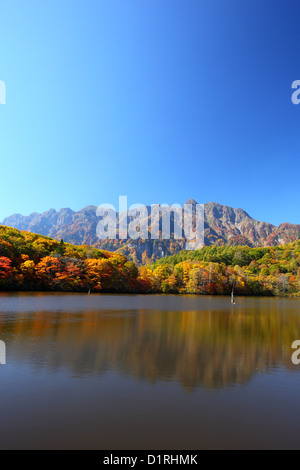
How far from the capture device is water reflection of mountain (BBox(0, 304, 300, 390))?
10.3 metres

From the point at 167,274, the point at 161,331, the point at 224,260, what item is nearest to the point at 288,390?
the point at 161,331

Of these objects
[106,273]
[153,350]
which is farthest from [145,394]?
[106,273]

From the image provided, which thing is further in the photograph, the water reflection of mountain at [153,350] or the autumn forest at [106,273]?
the autumn forest at [106,273]

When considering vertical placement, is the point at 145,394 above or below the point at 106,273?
below

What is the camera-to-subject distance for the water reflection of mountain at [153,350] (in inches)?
406

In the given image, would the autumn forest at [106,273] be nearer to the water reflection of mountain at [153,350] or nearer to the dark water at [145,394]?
the water reflection of mountain at [153,350]

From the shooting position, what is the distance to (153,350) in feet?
44.8

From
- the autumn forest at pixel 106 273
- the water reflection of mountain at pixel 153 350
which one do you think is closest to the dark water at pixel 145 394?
the water reflection of mountain at pixel 153 350

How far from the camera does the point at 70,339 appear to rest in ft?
50.5

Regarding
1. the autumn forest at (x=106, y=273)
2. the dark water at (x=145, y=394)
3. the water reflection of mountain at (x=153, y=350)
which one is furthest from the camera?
the autumn forest at (x=106, y=273)

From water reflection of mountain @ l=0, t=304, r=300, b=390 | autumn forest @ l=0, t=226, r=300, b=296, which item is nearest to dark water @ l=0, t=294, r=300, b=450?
water reflection of mountain @ l=0, t=304, r=300, b=390

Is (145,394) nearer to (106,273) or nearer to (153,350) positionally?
(153,350)
